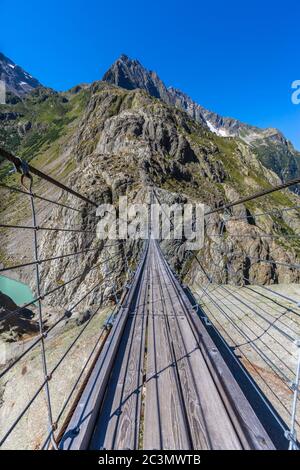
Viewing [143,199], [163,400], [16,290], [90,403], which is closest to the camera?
[90,403]

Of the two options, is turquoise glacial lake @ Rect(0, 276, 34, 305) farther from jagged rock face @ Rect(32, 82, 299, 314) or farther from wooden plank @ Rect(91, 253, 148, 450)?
wooden plank @ Rect(91, 253, 148, 450)

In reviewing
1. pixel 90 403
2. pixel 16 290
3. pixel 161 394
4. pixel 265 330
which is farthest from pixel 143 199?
pixel 16 290

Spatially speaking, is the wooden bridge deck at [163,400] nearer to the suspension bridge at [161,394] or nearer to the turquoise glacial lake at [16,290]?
the suspension bridge at [161,394]

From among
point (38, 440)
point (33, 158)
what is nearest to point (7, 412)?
point (38, 440)

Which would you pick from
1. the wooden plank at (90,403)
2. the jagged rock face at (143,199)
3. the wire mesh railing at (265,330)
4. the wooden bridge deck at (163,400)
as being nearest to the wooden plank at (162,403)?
the wooden bridge deck at (163,400)

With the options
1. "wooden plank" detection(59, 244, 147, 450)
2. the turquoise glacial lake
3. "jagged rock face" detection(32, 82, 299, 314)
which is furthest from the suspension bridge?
the turquoise glacial lake

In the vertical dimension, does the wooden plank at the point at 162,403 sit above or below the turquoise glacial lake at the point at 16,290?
above

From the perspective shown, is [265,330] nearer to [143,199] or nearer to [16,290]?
[143,199]

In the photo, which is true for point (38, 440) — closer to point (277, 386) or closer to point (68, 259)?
point (277, 386)
